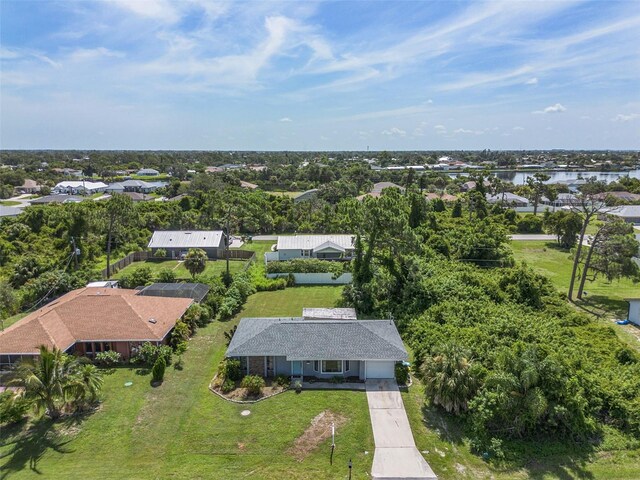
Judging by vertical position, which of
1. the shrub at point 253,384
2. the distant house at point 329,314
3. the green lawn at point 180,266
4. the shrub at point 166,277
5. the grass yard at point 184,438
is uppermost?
the distant house at point 329,314

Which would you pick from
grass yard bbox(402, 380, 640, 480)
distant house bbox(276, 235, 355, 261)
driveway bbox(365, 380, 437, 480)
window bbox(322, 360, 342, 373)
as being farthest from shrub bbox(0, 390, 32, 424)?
distant house bbox(276, 235, 355, 261)

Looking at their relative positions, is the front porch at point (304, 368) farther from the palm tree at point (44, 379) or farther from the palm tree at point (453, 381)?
the palm tree at point (44, 379)

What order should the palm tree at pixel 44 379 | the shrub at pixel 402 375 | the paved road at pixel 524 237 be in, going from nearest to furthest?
the palm tree at pixel 44 379, the shrub at pixel 402 375, the paved road at pixel 524 237

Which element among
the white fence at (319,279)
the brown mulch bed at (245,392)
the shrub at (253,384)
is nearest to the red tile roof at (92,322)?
the brown mulch bed at (245,392)

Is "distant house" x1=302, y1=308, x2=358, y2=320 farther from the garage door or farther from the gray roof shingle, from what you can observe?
the garage door

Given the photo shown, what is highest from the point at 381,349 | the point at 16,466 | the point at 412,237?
the point at 412,237

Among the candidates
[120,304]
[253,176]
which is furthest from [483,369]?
[253,176]

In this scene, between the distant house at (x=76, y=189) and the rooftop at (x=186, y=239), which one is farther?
the distant house at (x=76, y=189)

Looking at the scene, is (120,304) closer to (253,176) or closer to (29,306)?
(29,306)
